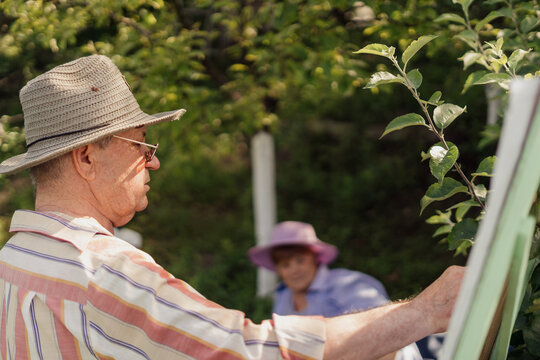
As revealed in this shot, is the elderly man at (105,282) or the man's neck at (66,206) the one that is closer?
the elderly man at (105,282)

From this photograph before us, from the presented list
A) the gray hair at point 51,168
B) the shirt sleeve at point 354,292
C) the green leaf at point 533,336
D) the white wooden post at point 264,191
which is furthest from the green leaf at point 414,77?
the white wooden post at point 264,191

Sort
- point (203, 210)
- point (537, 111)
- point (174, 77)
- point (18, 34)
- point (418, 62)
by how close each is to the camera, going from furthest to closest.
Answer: point (203, 210) → point (418, 62) → point (174, 77) → point (18, 34) → point (537, 111)

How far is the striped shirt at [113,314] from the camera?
1.36 metres

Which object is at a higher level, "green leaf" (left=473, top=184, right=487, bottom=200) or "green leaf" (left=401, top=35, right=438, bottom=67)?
"green leaf" (left=401, top=35, right=438, bottom=67)

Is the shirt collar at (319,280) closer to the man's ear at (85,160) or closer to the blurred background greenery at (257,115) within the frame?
the blurred background greenery at (257,115)

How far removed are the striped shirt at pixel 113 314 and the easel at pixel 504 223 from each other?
424 millimetres

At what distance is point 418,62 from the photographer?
7469 millimetres

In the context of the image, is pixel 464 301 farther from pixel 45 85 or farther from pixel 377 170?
pixel 377 170

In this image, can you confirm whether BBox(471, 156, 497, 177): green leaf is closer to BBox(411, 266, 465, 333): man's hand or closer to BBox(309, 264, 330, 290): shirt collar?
BBox(411, 266, 465, 333): man's hand

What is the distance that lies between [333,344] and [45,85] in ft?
3.33

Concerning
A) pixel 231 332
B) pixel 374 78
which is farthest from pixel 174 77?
pixel 231 332

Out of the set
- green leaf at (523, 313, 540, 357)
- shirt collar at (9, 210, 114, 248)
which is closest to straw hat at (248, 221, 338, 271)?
green leaf at (523, 313, 540, 357)

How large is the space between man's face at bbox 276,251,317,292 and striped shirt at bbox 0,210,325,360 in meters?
2.98

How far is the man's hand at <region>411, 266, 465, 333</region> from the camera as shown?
1332 millimetres
